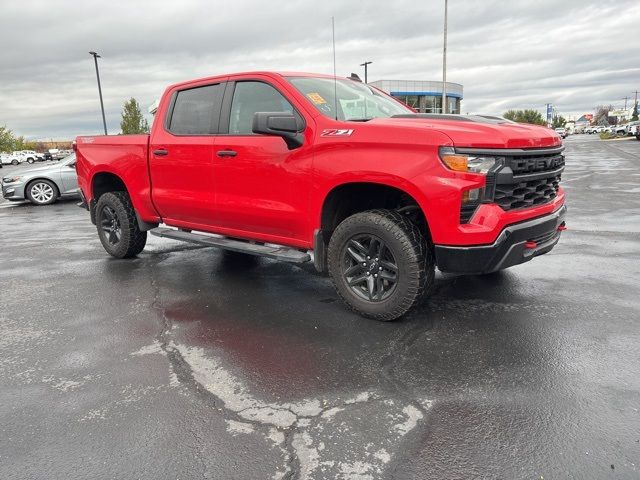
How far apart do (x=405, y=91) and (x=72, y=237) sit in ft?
181

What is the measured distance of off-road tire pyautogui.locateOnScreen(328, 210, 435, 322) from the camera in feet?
12.6

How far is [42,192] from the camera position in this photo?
1382 centimetres

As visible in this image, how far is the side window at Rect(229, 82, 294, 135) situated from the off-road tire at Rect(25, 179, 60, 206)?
1090 centimetres

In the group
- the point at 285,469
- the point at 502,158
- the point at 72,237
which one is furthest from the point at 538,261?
the point at 72,237

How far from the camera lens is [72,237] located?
28.5 ft

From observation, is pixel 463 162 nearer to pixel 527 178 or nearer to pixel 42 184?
pixel 527 178

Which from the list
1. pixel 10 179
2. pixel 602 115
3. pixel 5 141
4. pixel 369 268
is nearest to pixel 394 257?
pixel 369 268

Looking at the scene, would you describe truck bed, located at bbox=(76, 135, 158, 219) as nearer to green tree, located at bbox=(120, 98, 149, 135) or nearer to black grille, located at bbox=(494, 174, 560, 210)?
black grille, located at bbox=(494, 174, 560, 210)

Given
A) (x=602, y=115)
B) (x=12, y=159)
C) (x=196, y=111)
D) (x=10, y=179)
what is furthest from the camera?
(x=602, y=115)

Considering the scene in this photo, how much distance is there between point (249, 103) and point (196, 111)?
2.60ft

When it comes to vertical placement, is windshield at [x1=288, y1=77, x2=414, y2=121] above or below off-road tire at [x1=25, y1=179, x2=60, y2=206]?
above

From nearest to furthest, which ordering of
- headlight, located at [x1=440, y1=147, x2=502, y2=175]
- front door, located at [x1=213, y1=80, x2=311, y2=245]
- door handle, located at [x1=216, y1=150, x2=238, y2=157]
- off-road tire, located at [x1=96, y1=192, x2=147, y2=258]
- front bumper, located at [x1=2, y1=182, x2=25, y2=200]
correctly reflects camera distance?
headlight, located at [x1=440, y1=147, x2=502, y2=175], front door, located at [x1=213, y1=80, x2=311, y2=245], door handle, located at [x1=216, y1=150, x2=238, y2=157], off-road tire, located at [x1=96, y1=192, x2=147, y2=258], front bumper, located at [x1=2, y1=182, x2=25, y2=200]

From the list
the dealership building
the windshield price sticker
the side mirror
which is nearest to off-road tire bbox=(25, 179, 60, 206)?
the windshield price sticker

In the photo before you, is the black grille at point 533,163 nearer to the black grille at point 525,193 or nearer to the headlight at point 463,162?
the black grille at point 525,193
